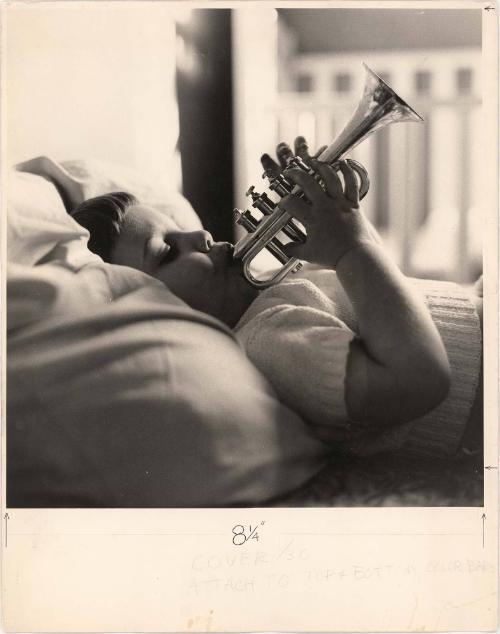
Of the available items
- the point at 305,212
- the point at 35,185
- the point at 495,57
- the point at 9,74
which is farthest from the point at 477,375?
the point at 9,74

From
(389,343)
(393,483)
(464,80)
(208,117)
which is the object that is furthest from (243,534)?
(464,80)

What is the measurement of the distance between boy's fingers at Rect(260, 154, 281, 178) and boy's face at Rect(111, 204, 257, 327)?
10 cm

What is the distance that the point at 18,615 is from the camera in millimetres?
883

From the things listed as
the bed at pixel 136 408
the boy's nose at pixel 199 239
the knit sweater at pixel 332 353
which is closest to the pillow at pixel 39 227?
the bed at pixel 136 408

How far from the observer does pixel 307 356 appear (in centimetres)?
82

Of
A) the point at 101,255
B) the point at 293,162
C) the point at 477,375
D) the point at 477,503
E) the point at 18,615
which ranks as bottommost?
the point at 18,615

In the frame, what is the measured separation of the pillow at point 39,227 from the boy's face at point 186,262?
49mm

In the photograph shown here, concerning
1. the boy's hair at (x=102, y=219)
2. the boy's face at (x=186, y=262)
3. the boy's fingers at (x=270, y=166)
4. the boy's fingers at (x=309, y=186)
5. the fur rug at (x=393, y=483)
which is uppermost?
the boy's fingers at (x=270, y=166)

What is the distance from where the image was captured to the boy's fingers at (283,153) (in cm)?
88

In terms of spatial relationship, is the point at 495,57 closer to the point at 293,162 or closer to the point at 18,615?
the point at 293,162

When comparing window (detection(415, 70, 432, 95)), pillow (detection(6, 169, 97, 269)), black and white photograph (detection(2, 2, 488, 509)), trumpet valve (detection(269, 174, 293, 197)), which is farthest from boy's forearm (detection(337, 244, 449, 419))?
pillow (detection(6, 169, 97, 269))

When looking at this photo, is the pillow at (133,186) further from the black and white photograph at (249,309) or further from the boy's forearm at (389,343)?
the boy's forearm at (389,343)

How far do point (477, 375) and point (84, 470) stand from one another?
50cm

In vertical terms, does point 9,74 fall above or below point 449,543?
above
